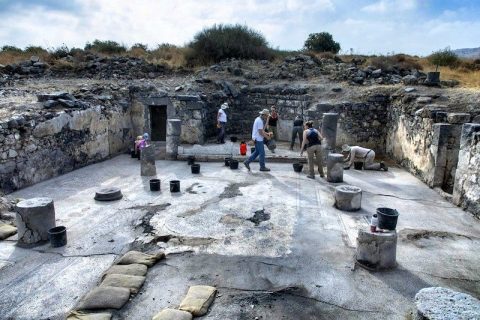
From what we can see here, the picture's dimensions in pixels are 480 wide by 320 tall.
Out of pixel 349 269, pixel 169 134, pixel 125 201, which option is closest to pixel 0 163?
pixel 125 201

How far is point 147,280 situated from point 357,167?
29.0ft

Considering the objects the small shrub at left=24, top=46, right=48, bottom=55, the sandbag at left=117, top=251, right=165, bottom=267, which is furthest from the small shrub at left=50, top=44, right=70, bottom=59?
the sandbag at left=117, top=251, right=165, bottom=267

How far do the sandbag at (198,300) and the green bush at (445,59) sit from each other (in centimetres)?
2243

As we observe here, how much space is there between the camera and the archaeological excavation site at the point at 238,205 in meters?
5.19

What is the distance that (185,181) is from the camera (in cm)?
1085

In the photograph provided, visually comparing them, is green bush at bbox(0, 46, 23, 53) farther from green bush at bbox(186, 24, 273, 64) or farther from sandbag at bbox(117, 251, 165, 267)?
sandbag at bbox(117, 251, 165, 267)

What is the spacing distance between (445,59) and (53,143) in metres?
22.1

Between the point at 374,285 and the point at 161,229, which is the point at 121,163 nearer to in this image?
the point at 161,229

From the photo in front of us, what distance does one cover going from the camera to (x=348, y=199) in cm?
844

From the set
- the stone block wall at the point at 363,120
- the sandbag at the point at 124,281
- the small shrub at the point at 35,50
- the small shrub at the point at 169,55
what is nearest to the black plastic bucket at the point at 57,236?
the sandbag at the point at 124,281

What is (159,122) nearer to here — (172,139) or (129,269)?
(172,139)

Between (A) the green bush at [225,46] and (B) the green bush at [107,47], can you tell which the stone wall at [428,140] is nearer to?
(A) the green bush at [225,46]

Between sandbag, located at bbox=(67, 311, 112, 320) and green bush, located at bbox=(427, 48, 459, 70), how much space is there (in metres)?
23.6

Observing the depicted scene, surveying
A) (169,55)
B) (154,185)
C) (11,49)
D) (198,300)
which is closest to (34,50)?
(11,49)
